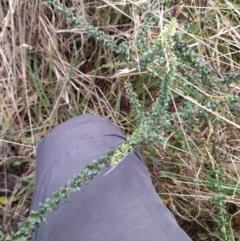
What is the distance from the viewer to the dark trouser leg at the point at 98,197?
620 millimetres

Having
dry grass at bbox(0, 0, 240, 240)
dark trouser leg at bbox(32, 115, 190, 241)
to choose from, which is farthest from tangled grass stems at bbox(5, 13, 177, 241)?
dry grass at bbox(0, 0, 240, 240)

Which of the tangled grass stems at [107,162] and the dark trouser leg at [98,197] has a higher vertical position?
the tangled grass stems at [107,162]

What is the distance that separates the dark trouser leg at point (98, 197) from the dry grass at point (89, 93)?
0.17 m

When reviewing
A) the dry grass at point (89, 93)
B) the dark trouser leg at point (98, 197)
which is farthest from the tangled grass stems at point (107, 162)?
the dry grass at point (89, 93)

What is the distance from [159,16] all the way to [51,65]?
46 cm

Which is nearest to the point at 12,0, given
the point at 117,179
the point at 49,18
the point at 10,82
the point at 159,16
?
the point at 49,18

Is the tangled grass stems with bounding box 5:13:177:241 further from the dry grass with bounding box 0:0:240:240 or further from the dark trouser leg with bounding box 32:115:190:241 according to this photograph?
the dry grass with bounding box 0:0:240:240

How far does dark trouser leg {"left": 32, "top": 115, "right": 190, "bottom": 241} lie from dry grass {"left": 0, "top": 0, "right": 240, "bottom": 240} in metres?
0.17

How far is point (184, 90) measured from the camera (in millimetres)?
730

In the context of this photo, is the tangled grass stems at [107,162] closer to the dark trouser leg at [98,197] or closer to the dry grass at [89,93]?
the dark trouser leg at [98,197]

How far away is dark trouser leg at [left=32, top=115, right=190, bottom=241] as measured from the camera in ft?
2.03

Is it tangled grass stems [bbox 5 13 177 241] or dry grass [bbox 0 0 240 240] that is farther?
dry grass [bbox 0 0 240 240]

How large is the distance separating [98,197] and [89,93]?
1.49 ft

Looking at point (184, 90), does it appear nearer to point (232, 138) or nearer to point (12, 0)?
point (232, 138)
